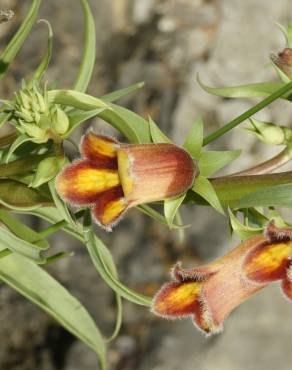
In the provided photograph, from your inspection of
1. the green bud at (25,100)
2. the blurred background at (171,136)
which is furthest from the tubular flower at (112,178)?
the blurred background at (171,136)

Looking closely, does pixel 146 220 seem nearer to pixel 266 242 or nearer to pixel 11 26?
pixel 11 26

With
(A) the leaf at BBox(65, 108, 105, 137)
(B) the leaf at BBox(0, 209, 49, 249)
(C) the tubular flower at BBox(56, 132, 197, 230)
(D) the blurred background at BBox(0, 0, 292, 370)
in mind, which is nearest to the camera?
(C) the tubular flower at BBox(56, 132, 197, 230)

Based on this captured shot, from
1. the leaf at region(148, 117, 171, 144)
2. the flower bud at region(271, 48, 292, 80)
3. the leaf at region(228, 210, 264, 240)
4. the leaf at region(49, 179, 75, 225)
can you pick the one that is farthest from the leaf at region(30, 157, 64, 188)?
the flower bud at region(271, 48, 292, 80)

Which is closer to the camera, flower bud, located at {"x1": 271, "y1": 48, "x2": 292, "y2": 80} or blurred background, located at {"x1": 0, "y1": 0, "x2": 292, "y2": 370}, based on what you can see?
flower bud, located at {"x1": 271, "y1": 48, "x2": 292, "y2": 80}

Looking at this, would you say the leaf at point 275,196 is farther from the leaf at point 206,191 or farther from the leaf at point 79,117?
the leaf at point 79,117

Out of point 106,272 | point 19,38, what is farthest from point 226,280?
point 19,38

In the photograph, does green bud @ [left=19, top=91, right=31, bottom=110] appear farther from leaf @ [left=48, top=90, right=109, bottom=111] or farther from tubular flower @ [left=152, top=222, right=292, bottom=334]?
tubular flower @ [left=152, top=222, right=292, bottom=334]

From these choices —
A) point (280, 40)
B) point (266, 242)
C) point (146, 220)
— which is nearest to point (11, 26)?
point (146, 220)

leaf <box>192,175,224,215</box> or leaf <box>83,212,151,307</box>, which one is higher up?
leaf <box>192,175,224,215</box>

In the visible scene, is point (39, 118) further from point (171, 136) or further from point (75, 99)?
point (171, 136)
